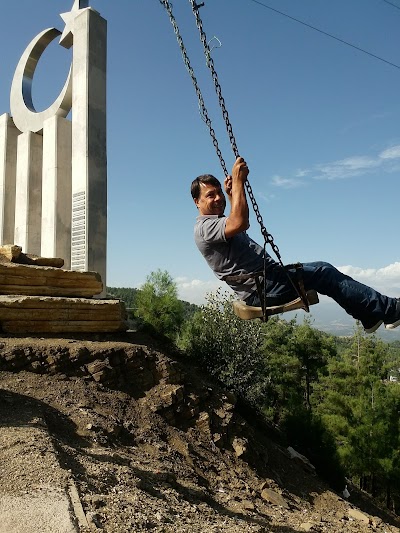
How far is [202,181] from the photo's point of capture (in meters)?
5.13

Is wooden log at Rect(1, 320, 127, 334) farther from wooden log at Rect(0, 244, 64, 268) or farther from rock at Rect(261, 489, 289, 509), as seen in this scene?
rock at Rect(261, 489, 289, 509)

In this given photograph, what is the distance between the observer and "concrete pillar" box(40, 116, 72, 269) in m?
14.5

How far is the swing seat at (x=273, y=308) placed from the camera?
4969 millimetres

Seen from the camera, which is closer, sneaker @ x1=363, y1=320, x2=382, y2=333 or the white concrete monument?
sneaker @ x1=363, y1=320, x2=382, y2=333

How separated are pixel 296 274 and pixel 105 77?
39.3 feet

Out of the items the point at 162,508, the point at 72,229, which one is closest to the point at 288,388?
the point at 72,229

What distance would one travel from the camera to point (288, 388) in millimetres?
31938

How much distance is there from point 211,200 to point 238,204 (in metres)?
0.72

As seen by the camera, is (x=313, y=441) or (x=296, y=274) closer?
(x=296, y=274)

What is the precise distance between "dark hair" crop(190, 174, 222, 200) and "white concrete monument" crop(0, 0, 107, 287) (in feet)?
29.1

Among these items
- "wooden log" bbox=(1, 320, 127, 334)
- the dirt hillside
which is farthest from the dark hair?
"wooden log" bbox=(1, 320, 127, 334)

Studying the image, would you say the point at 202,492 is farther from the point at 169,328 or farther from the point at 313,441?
the point at 169,328

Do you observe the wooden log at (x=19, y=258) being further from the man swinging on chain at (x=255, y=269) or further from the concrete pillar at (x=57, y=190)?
the man swinging on chain at (x=255, y=269)

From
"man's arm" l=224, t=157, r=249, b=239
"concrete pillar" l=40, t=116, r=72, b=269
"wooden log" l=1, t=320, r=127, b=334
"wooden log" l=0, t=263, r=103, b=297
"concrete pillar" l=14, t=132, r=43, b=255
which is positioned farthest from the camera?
"concrete pillar" l=14, t=132, r=43, b=255
